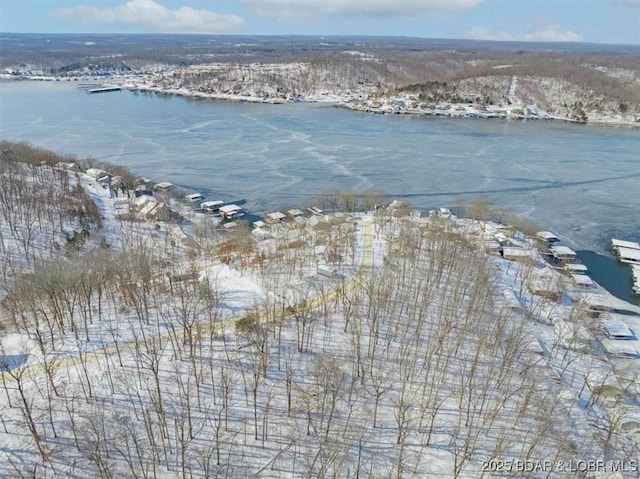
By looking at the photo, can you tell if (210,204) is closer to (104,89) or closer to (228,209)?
(228,209)

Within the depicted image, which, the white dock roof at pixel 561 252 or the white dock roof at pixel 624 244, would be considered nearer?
the white dock roof at pixel 561 252

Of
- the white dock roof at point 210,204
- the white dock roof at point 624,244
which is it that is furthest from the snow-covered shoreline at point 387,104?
the white dock roof at point 210,204

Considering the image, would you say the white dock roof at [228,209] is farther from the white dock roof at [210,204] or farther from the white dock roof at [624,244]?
the white dock roof at [624,244]

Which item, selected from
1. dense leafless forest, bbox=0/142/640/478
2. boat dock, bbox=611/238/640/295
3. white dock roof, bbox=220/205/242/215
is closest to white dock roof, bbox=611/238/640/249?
boat dock, bbox=611/238/640/295

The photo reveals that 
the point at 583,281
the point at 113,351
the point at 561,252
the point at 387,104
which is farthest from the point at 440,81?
the point at 113,351

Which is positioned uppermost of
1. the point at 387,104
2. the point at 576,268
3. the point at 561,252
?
the point at 387,104

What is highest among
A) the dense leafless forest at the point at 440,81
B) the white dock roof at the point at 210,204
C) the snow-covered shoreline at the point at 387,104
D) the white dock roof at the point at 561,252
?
the dense leafless forest at the point at 440,81

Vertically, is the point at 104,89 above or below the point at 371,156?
above
